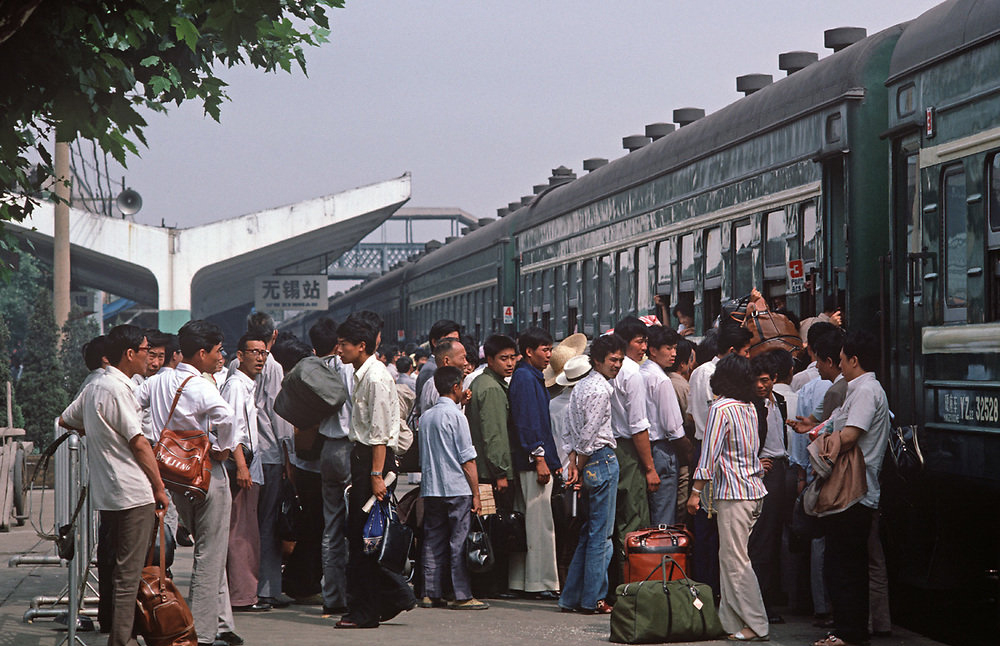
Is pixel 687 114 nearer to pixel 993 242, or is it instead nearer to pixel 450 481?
pixel 450 481

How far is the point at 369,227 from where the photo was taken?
38000 millimetres

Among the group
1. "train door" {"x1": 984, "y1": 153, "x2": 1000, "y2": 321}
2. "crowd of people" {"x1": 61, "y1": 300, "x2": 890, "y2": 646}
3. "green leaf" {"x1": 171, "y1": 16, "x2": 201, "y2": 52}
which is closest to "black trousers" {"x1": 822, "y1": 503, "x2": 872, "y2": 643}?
"crowd of people" {"x1": 61, "y1": 300, "x2": 890, "y2": 646}

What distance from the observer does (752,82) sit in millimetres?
14422

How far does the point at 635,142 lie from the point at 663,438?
981 centimetres

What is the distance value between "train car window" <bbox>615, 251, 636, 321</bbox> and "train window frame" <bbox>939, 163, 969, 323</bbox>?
22.4 feet

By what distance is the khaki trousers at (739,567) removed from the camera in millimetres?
8125

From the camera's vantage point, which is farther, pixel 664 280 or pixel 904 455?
pixel 664 280

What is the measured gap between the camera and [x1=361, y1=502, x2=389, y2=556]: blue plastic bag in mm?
8789

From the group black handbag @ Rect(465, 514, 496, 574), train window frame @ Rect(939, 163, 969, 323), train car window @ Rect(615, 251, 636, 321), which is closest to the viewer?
train window frame @ Rect(939, 163, 969, 323)

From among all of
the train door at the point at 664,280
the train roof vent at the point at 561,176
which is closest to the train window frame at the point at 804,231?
the train door at the point at 664,280

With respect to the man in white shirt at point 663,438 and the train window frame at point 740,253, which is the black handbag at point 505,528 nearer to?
the man in white shirt at point 663,438

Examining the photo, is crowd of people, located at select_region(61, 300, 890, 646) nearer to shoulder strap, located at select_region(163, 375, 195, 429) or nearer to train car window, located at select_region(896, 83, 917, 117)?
shoulder strap, located at select_region(163, 375, 195, 429)

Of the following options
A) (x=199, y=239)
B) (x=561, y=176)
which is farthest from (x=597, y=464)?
(x=199, y=239)

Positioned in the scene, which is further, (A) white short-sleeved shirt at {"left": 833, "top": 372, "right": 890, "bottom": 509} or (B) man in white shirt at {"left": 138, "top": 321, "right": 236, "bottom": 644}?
(B) man in white shirt at {"left": 138, "top": 321, "right": 236, "bottom": 644}
